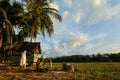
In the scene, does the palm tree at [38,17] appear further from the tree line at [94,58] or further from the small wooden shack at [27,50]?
the tree line at [94,58]

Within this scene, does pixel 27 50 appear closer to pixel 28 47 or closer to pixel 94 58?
pixel 28 47

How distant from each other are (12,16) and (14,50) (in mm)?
4962

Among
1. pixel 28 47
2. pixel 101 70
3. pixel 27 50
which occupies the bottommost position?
pixel 101 70

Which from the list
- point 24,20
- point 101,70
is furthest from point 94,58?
point 101,70

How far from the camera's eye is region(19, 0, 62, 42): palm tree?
37031 mm

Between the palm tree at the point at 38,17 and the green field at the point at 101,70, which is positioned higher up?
the palm tree at the point at 38,17

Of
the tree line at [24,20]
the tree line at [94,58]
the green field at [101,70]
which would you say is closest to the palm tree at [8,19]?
the tree line at [24,20]

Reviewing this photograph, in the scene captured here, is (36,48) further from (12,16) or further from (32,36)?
(12,16)

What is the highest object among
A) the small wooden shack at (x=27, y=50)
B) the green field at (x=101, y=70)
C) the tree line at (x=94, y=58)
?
the tree line at (x=94, y=58)

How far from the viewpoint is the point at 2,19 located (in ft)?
123

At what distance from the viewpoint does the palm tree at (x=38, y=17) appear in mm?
37031

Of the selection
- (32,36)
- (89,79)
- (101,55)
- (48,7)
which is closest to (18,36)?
(32,36)

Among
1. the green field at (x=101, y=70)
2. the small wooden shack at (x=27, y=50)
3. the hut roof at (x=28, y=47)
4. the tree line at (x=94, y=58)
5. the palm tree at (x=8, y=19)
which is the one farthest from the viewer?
the tree line at (x=94, y=58)

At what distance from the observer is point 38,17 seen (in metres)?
37.2
